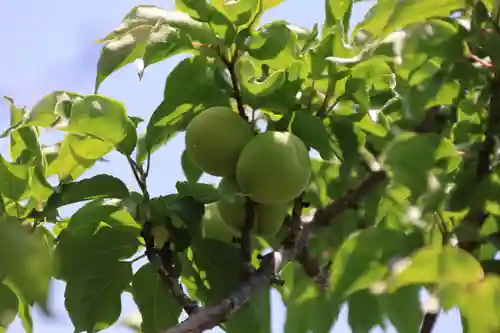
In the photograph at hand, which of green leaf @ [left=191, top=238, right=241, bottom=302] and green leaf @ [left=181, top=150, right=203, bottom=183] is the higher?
green leaf @ [left=181, top=150, right=203, bottom=183]

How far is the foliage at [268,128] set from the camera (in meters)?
0.89

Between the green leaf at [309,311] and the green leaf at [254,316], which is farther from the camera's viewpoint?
the green leaf at [254,316]

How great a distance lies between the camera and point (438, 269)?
645 millimetres

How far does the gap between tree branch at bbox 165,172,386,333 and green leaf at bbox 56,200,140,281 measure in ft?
0.62

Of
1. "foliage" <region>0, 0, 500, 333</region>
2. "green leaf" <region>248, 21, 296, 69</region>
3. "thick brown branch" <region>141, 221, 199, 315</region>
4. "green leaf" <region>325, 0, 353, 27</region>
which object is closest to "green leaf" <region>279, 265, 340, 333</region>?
"foliage" <region>0, 0, 500, 333</region>

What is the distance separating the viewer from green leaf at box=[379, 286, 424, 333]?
30.2 inches

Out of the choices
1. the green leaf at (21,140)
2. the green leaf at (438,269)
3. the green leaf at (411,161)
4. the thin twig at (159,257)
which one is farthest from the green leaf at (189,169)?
the green leaf at (438,269)

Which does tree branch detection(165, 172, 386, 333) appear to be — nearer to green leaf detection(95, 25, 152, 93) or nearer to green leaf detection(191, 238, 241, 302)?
green leaf detection(191, 238, 241, 302)

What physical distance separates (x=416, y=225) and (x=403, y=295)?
76 mm

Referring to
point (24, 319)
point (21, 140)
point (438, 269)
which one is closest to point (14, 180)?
point (21, 140)

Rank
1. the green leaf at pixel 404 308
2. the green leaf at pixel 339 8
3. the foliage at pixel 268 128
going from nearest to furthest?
the green leaf at pixel 404 308
the foliage at pixel 268 128
the green leaf at pixel 339 8

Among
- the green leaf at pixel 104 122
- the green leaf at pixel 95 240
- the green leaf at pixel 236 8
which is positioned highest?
the green leaf at pixel 236 8

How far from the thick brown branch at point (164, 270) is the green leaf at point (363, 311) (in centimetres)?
25

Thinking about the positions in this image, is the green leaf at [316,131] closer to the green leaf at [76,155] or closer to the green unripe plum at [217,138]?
the green unripe plum at [217,138]
